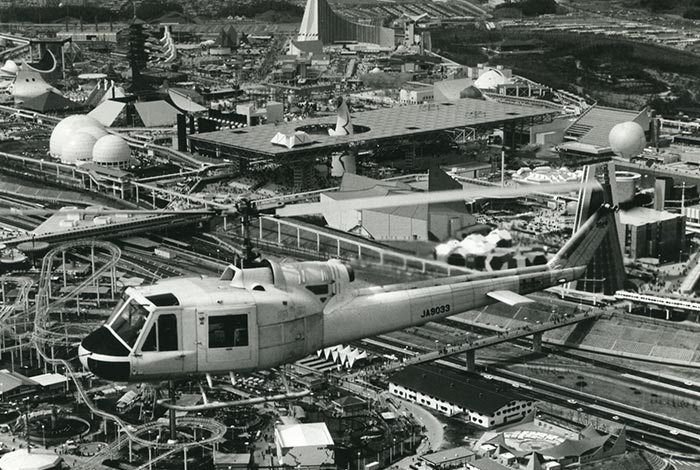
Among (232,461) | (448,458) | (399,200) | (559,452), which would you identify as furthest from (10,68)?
(399,200)

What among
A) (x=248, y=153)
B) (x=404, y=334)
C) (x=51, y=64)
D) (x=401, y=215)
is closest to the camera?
(x=404, y=334)

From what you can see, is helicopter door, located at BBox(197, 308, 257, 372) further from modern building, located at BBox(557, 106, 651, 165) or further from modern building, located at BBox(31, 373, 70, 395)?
modern building, located at BBox(557, 106, 651, 165)

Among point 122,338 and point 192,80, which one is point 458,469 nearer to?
point 122,338

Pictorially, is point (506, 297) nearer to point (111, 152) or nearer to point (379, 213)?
point (379, 213)

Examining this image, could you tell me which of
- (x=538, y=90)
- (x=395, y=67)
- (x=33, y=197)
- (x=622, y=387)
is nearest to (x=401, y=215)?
(x=622, y=387)

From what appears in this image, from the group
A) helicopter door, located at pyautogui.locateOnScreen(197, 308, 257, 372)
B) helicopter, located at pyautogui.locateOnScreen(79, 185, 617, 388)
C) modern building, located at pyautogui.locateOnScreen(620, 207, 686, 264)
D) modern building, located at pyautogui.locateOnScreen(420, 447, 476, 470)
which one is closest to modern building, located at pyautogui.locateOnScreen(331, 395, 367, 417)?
modern building, located at pyautogui.locateOnScreen(420, 447, 476, 470)

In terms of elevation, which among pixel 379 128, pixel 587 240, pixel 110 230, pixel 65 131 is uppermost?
pixel 587 240
